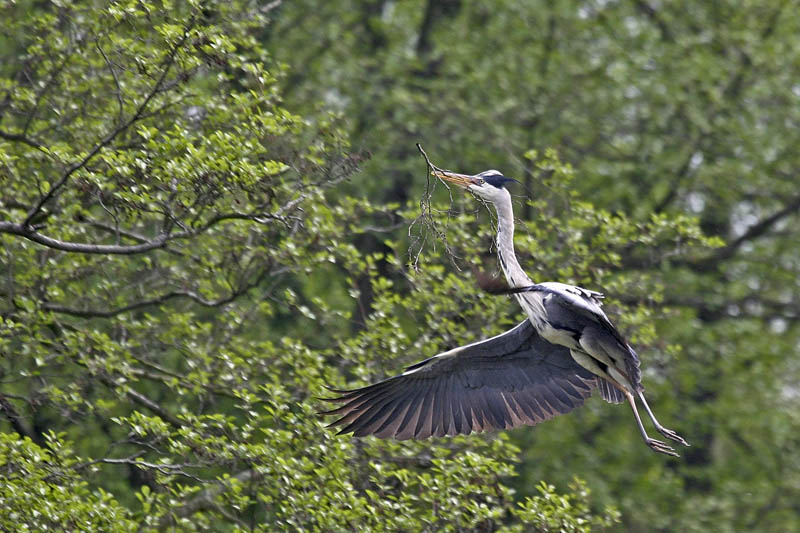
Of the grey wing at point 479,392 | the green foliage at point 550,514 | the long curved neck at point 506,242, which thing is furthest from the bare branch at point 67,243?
the green foliage at point 550,514

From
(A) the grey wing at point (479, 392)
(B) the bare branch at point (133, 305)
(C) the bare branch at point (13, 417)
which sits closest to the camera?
(C) the bare branch at point (13, 417)

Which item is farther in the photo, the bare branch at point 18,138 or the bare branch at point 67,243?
the bare branch at point 18,138

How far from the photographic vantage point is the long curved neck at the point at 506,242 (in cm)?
786

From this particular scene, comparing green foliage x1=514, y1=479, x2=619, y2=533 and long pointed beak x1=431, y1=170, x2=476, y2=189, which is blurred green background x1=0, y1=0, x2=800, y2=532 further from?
long pointed beak x1=431, y1=170, x2=476, y2=189

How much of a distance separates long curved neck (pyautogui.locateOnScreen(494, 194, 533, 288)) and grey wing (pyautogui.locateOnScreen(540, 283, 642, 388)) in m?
0.27

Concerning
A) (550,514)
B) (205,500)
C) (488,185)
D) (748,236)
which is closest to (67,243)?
(205,500)

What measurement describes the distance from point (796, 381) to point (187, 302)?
8567mm

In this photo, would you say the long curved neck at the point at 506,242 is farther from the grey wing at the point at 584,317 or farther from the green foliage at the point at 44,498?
the green foliage at the point at 44,498

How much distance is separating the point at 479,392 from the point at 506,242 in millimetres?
1175

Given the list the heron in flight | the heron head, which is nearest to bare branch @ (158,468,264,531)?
the heron in flight

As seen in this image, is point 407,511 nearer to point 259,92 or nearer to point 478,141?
point 259,92

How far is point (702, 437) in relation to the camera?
50.7ft

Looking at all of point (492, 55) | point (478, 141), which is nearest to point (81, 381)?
point (478, 141)

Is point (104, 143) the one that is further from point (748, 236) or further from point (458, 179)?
point (748, 236)
